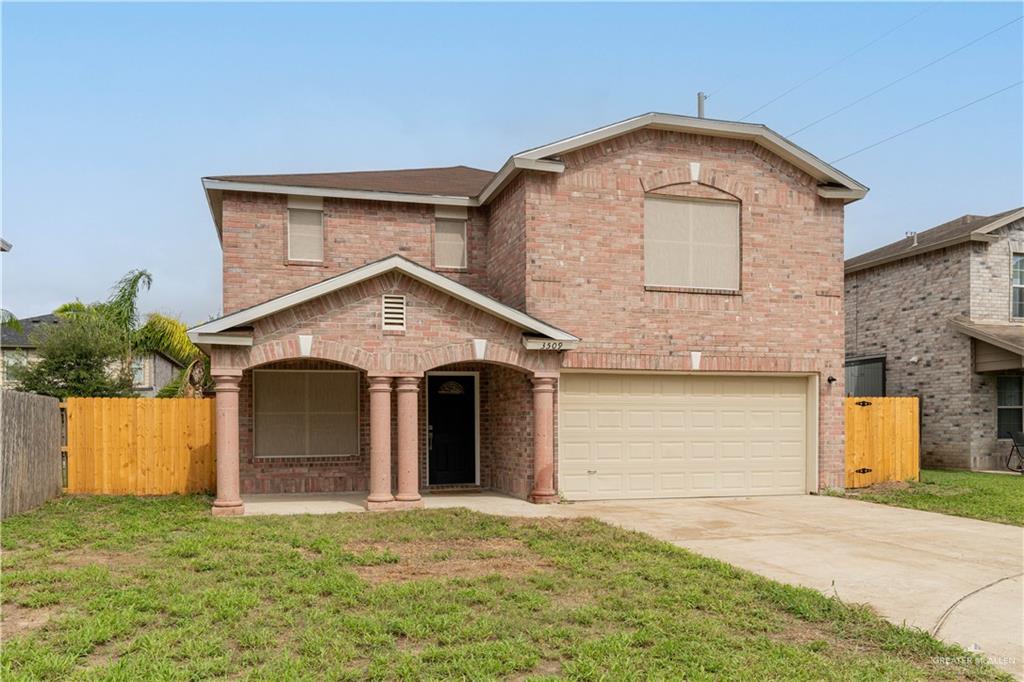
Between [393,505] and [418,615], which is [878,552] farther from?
[393,505]

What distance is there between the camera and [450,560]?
848cm

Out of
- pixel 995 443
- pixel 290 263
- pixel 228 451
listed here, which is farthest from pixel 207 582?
pixel 995 443

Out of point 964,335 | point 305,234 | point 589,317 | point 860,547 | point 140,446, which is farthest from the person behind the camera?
point 964,335

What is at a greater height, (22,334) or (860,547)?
(22,334)

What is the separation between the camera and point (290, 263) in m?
15.1

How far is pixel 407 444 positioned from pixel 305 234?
17.5 ft

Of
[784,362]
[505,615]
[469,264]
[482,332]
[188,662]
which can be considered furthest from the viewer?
[469,264]

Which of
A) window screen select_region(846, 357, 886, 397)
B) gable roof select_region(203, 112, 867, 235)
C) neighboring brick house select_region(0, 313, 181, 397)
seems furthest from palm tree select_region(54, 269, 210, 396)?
window screen select_region(846, 357, 886, 397)

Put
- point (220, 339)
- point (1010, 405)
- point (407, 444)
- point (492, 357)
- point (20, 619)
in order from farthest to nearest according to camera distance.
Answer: point (1010, 405) → point (492, 357) → point (407, 444) → point (220, 339) → point (20, 619)

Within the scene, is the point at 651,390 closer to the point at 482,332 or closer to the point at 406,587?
the point at 482,332

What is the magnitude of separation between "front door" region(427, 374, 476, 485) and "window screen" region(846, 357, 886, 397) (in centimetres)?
1383

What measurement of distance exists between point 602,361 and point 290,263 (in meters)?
6.33

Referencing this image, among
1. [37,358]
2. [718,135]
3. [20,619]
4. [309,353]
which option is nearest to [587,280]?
[718,135]

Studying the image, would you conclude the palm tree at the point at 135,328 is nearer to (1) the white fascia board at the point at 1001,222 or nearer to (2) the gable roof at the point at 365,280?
(2) the gable roof at the point at 365,280
